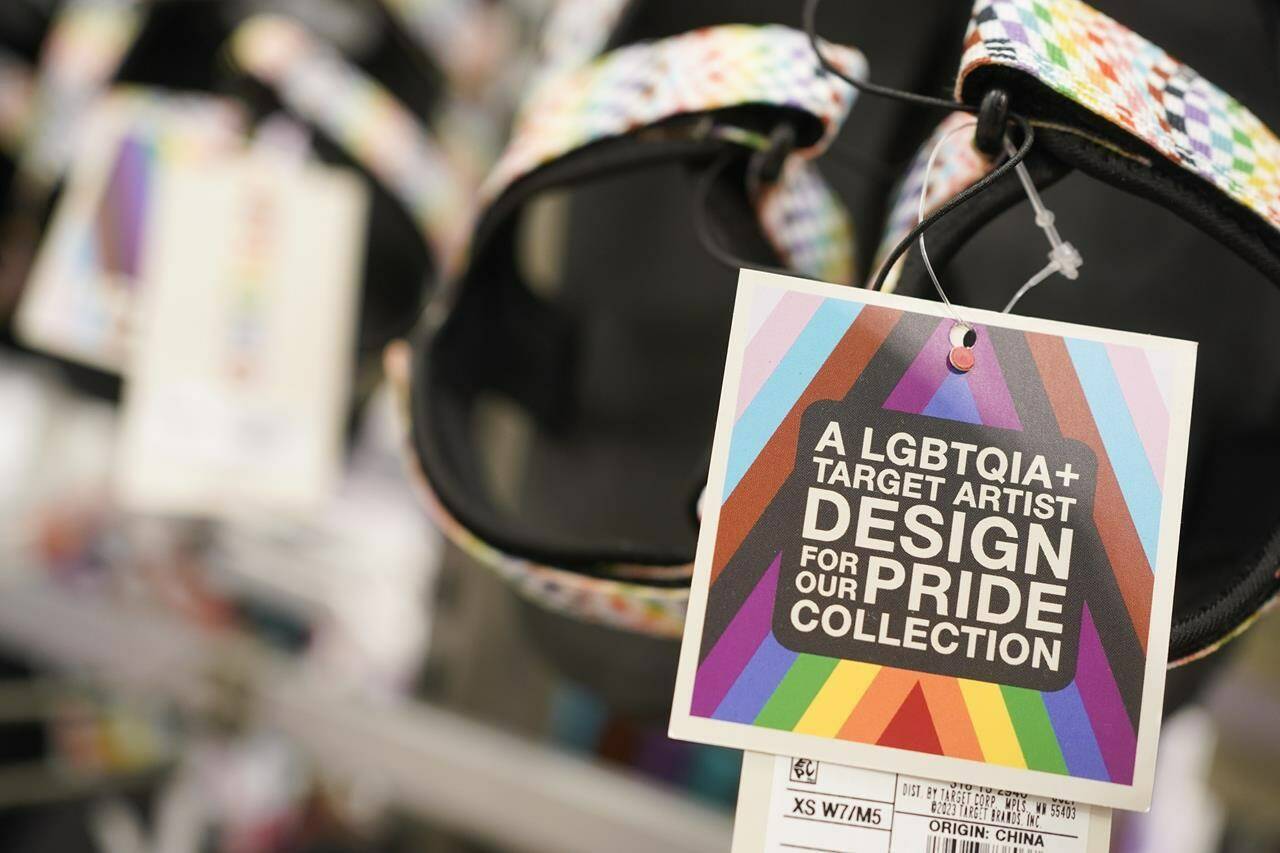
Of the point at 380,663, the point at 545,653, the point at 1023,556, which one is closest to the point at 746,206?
the point at 1023,556

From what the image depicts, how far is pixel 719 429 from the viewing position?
265mm

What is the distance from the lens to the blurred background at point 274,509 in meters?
0.61

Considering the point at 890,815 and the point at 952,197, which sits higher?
the point at 952,197

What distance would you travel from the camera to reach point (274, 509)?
678 millimetres

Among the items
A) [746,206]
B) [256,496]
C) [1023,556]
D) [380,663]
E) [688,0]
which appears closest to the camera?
[1023,556]

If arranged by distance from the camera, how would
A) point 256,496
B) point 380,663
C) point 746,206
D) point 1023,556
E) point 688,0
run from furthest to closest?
point 380,663 < point 256,496 < point 688,0 < point 746,206 < point 1023,556

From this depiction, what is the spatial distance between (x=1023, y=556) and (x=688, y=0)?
1.15ft

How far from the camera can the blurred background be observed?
0.61m

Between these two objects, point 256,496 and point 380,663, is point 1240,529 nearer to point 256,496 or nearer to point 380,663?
point 256,496

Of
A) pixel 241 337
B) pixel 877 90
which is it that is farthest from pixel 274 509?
pixel 877 90

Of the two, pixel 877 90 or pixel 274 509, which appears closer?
pixel 877 90

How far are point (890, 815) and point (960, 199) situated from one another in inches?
5.9

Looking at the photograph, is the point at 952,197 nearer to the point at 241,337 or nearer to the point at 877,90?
the point at 877,90

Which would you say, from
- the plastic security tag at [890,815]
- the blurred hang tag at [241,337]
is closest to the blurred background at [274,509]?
the blurred hang tag at [241,337]
